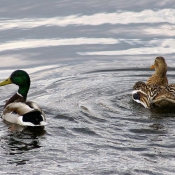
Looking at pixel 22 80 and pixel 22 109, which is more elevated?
pixel 22 80

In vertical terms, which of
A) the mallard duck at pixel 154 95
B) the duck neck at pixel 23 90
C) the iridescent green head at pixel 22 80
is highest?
the iridescent green head at pixel 22 80

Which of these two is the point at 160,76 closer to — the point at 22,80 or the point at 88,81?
the point at 88,81

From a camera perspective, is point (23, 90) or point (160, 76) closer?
point (23, 90)

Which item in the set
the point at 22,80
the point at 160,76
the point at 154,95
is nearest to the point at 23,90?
the point at 22,80

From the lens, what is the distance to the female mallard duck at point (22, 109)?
43.2ft

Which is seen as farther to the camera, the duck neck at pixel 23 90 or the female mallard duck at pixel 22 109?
the duck neck at pixel 23 90

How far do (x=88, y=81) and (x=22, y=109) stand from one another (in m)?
3.01

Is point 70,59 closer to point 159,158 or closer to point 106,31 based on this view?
point 106,31

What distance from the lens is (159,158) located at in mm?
10602

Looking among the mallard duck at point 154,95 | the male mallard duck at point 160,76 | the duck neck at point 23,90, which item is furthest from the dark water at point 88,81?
the male mallard duck at point 160,76

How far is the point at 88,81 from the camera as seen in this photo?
1636 centimetres

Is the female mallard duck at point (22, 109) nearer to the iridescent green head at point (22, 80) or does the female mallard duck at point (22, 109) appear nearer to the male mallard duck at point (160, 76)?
the iridescent green head at point (22, 80)

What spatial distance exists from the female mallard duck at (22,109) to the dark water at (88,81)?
0.29 meters

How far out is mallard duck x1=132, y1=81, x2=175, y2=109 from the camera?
14258 millimetres
